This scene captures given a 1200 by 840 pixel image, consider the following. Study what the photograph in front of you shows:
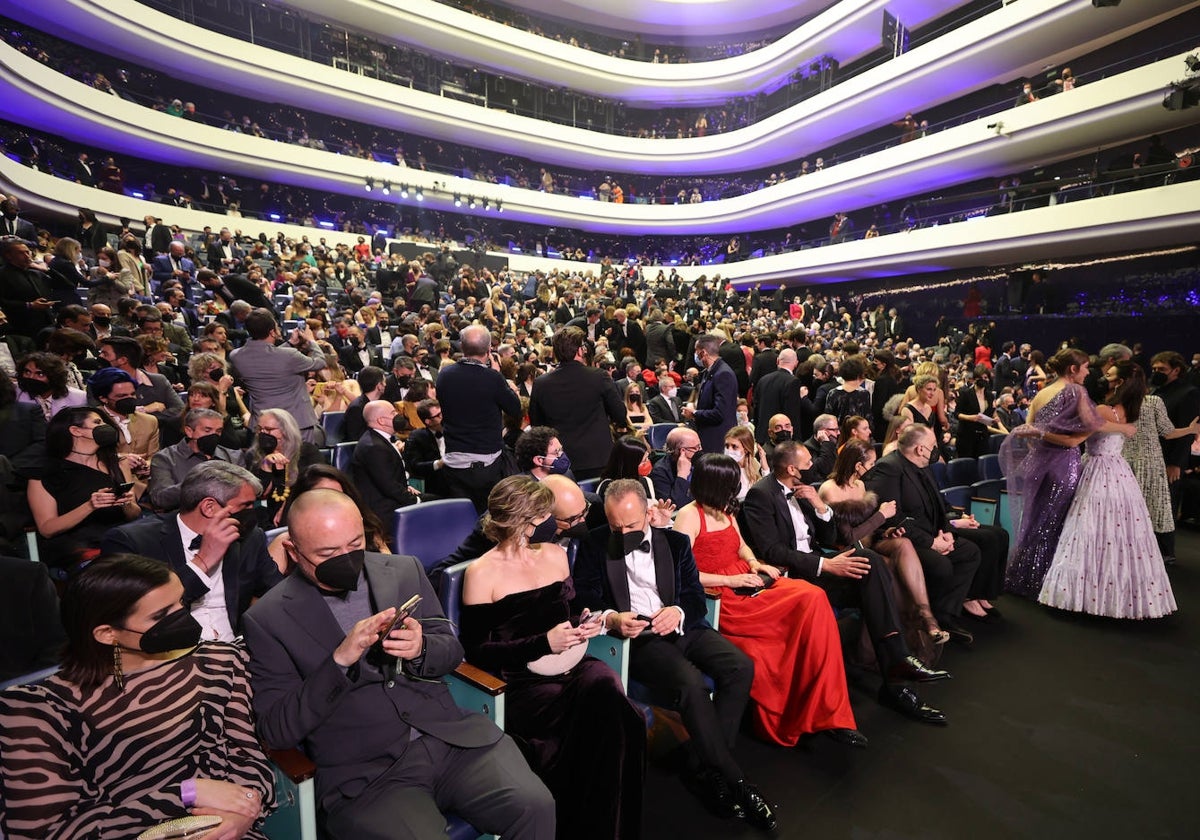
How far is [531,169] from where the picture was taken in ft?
77.5

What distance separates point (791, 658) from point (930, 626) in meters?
1.04

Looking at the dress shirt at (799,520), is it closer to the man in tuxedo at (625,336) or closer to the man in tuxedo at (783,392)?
the man in tuxedo at (783,392)

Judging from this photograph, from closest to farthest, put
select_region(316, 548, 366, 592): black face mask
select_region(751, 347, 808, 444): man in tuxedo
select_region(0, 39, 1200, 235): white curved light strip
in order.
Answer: select_region(316, 548, 366, 592): black face mask
select_region(751, 347, 808, 444): man in tuxedo
select_region(0, 39, 1200, 235): white curved light strip

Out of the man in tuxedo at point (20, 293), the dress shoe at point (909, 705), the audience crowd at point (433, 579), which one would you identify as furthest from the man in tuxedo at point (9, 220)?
the dress shoe at point (909, 705)

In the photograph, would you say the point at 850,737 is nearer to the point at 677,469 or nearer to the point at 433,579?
the point at 677,469

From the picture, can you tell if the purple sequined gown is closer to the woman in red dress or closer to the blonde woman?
the blonde woman

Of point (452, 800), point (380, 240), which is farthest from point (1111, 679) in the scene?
point (380, 240)

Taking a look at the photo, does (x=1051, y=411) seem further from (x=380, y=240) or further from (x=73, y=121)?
(x=73, y=121)

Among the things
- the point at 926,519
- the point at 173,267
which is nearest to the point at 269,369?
the point at 926,519

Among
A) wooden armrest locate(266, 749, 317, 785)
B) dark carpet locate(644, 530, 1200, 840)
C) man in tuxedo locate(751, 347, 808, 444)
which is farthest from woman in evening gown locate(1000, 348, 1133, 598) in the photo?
wooden armrest locate(266, 749, 317, 785)

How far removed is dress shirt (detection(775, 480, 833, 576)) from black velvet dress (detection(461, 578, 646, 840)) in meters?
1.51

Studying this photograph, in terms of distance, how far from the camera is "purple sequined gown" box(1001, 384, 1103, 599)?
12.4ft

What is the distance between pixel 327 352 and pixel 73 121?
12.8m

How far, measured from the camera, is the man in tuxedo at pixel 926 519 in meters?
3.38
